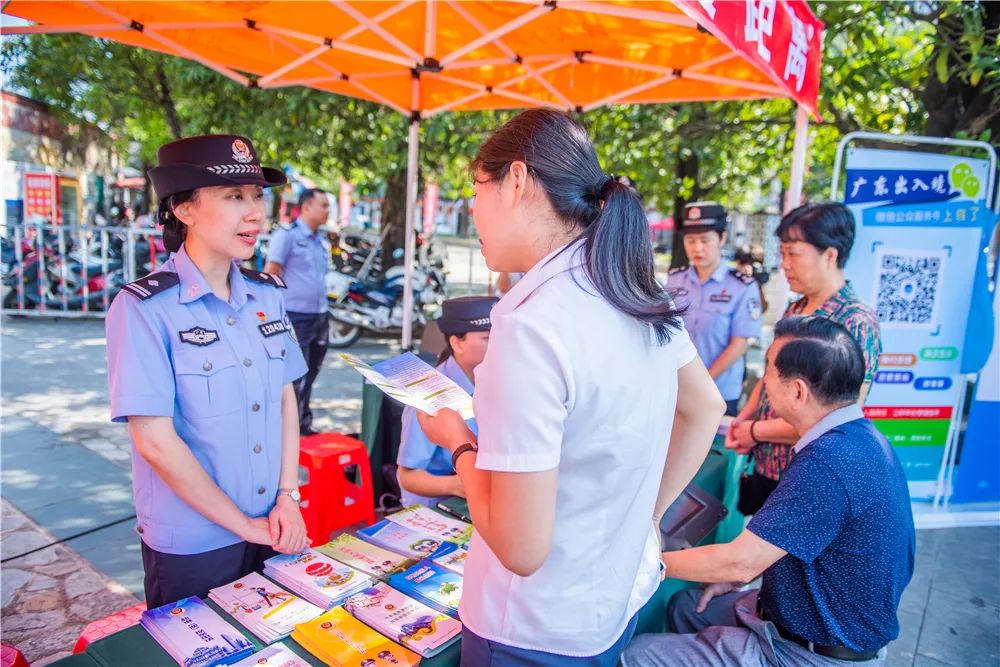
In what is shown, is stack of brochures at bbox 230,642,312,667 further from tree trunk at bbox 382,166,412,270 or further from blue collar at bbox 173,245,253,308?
tree trunk at bbox 382,166,412,270

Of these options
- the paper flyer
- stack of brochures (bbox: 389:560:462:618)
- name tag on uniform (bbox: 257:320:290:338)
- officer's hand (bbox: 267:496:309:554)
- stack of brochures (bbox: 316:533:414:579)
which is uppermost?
name tag on uniform (bbox: 257:320:290:338)

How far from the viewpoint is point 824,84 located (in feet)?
15.8

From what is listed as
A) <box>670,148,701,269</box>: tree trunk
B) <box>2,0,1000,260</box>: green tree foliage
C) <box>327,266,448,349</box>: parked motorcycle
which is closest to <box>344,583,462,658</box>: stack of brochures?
<box>2,0,1000,260</box>: green tree foliage

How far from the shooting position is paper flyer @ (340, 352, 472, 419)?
4.06 ft

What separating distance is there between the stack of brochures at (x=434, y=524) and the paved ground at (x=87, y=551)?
148 centimetres

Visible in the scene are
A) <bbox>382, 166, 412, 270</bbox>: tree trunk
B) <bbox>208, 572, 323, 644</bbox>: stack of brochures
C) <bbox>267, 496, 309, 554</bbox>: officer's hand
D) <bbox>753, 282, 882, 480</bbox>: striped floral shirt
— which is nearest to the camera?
<bbox>208, 572, 323, 644</bbox>: stack of brochures

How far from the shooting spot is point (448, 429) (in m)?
1.11

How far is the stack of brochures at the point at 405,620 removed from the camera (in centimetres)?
129

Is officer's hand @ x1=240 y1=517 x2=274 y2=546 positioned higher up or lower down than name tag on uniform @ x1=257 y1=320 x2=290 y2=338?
lower down

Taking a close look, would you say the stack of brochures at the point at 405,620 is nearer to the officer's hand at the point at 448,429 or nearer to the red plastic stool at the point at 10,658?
the officer's hand at the point at 448,429

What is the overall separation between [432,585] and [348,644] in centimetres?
28

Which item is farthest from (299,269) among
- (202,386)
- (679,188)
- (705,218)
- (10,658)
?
(679,188)

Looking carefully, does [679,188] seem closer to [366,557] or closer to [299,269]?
[299,269]

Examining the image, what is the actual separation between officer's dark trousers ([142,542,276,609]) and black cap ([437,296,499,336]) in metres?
0.94
